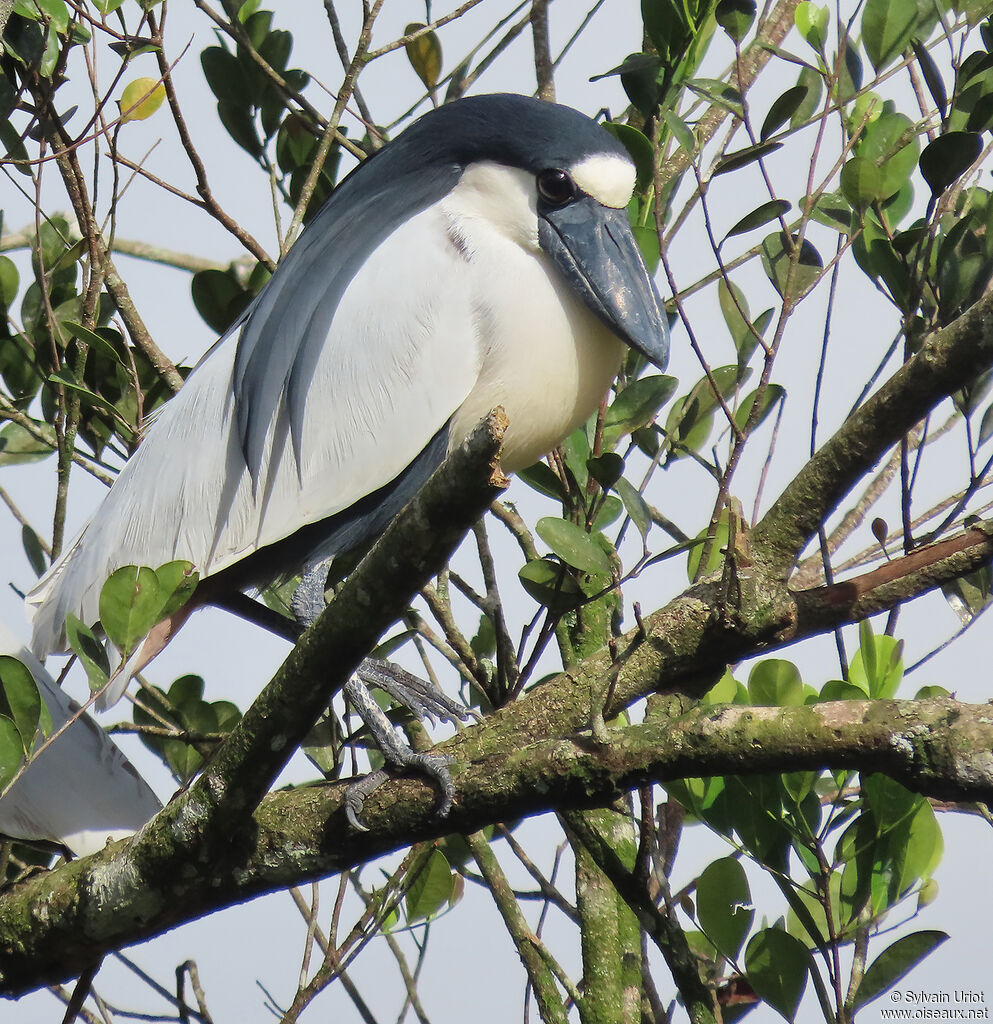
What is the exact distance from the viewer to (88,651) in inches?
58.4

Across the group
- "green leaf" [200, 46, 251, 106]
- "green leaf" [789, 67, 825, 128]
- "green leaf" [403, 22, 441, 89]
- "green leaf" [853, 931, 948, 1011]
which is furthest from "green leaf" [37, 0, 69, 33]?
"green leaf" [853, 931, 948, 1011]

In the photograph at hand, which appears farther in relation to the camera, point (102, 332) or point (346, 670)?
point (102, 332)

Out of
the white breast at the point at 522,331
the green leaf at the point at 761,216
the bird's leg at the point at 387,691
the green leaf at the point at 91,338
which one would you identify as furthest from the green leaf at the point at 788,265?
the green leaf at the point at 91,338

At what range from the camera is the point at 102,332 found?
210 cm

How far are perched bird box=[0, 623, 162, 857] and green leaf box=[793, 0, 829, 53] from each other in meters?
1.53

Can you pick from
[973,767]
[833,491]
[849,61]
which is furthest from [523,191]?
[973,767]

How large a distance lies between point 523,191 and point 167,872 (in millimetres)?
1171

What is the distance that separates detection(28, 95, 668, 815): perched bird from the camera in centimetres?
189

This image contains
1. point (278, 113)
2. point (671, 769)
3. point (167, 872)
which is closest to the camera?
point (671, 769)

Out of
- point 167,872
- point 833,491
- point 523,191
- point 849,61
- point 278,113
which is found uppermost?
point 278,113

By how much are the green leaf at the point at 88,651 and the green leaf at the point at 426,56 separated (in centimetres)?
146

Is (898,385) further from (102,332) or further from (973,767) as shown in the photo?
(102,332)

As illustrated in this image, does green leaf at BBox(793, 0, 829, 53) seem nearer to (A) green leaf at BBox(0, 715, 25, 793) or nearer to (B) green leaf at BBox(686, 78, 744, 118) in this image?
(B) green leaf at BBox(686, 78, 744, 118)

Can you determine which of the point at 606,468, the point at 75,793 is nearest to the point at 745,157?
the point at 606,468
